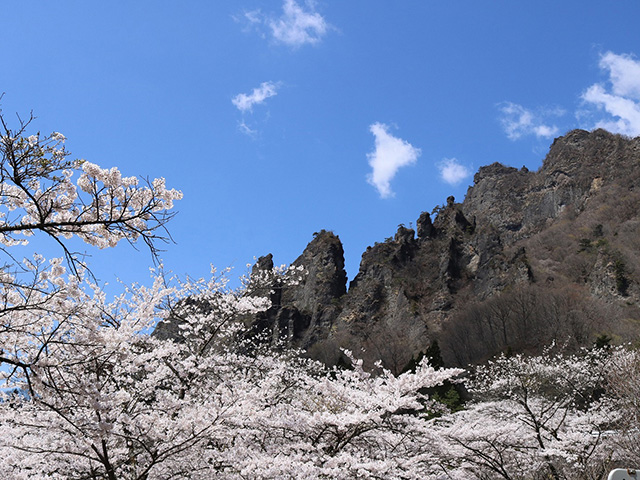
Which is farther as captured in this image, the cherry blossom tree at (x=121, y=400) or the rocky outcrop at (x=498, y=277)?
the rocky outcrop at (x=498, y=277)

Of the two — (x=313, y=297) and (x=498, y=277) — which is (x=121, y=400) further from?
(x=313, y=297)

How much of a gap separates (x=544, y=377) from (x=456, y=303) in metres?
43.8

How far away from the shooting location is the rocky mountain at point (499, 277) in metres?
41.6

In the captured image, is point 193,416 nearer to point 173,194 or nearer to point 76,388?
point 76,388

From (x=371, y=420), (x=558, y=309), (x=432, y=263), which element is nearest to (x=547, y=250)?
(x=432, y=263)

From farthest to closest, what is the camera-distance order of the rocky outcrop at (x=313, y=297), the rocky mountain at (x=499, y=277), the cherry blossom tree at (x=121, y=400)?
the rocky outcrop at (x=313, y=297)
the rocky mountain at (x=499, y=277)
the cherry blossom tree at (x=121, y=400)

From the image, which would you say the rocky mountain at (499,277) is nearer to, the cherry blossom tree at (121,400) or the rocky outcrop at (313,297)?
the rocky outcrop at (313,297)

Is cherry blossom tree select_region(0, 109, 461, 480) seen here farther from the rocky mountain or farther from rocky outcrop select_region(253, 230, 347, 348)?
rocky outcrop select_region(253, 230, 347, 348)

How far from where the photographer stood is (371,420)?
6359mm

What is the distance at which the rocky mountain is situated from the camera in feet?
137

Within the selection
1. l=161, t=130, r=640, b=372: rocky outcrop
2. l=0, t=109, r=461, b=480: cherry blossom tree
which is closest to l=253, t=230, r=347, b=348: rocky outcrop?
l=161, t=130, r=640, b=372: rocky outcrop

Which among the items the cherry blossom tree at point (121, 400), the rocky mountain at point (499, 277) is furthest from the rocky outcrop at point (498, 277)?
the cherry blossom tree at point (121, 400)

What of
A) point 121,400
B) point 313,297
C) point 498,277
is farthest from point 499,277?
point 121,400

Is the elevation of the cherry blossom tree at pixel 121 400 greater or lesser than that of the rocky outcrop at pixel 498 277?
lesser
